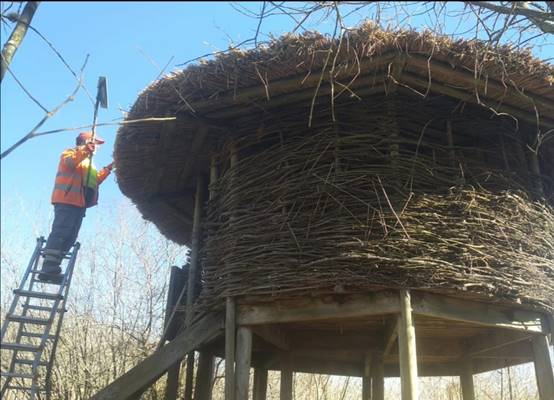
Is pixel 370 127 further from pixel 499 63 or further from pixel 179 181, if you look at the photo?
pixel 179 181

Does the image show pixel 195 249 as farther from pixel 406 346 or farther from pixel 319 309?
pixel 406 346

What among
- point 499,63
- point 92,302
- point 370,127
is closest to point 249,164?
point 370,127

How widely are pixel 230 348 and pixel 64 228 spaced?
9.86 feet

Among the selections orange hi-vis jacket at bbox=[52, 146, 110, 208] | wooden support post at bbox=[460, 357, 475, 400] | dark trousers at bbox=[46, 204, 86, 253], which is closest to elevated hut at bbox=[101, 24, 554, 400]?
wooden support post at bbox=[460, 357, 475, 400]

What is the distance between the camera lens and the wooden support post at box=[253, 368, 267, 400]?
25.9 ft

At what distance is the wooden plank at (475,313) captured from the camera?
5262mm

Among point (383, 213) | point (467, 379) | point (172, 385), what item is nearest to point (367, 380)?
point (467, 379)

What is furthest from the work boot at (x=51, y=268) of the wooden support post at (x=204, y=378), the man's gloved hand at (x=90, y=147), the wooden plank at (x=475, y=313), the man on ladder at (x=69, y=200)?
the wooden plank at (x=475, y=313)

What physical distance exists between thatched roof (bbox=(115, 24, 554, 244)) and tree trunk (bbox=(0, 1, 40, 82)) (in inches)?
93.2

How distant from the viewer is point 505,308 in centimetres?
561

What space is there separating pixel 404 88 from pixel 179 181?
365 centimetres

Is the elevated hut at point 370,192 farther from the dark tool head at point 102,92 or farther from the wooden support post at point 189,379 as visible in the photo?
the dark tool head at point 102,92

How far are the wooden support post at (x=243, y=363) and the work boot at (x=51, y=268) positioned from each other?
275cm

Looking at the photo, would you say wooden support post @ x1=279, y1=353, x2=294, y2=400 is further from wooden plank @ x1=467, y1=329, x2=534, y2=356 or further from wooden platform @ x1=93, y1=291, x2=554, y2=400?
wooden plank @ x1=467, y1=329, x2=534, y2=356
